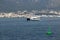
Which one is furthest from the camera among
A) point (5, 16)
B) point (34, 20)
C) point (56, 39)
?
point (5, 16)

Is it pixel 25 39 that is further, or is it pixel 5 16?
pixel 5 16

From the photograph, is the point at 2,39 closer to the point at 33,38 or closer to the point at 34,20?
the point at 33,38

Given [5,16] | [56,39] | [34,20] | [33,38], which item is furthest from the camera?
[5,16]

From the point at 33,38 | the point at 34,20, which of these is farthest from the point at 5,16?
the point at 33,38

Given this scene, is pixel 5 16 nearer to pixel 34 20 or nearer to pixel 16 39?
pixel 34 20

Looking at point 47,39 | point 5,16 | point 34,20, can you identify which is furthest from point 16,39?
point 5,16

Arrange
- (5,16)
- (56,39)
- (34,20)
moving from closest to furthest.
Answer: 1. (56,39)
2. (34,20)
3. (5,16)

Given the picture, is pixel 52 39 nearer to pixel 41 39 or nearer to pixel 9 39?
pixel 41 39

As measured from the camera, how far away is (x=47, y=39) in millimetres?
56688

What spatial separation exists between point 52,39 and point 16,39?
5379 mm

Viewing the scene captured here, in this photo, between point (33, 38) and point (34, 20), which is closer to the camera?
point (33, 38)

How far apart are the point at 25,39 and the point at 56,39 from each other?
4589 mm

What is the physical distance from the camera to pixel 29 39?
188 ft

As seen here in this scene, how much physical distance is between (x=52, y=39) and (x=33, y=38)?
155 inches
